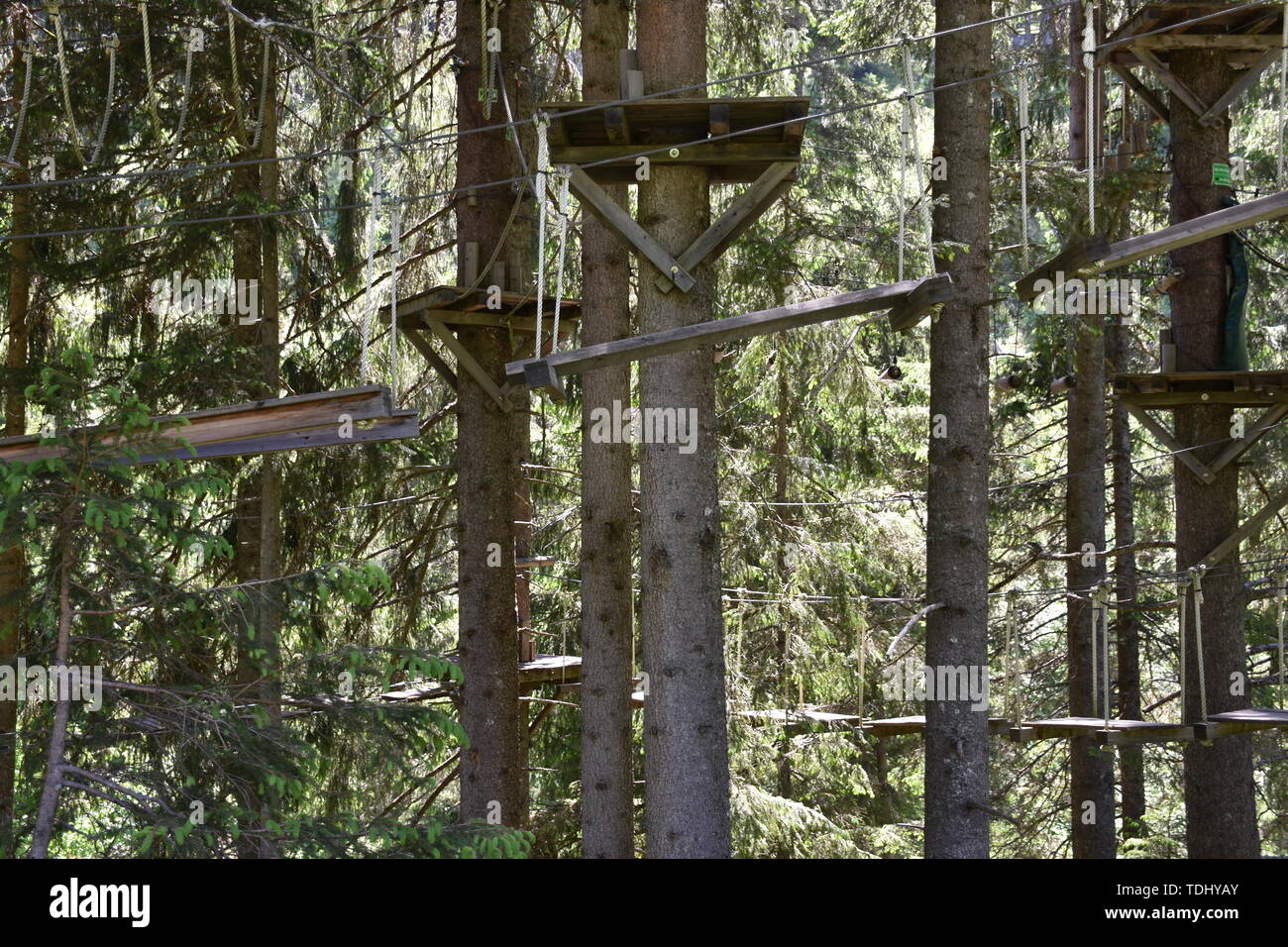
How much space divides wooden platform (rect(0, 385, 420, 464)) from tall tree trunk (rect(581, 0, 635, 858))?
3254 mm

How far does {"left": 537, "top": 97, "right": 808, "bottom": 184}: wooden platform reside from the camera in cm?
559

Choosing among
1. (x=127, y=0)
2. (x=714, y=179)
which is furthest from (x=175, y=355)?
(x=714, y=179)

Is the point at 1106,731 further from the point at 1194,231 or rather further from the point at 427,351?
the point at 427,351

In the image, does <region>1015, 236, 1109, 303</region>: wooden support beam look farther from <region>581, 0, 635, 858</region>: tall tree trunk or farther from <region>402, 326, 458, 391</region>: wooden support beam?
<region>402, 326, 458, 391</region>: wooden support beam

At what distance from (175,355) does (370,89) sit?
272 centimetres

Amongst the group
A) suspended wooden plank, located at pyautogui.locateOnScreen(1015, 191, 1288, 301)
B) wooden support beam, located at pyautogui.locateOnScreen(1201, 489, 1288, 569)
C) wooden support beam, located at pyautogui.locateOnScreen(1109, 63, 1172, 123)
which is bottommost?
wooden support beam, located at pyautogui.locateOnScreen(1201, 489, 1288, 569)

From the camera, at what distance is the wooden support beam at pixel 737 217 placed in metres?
5.85

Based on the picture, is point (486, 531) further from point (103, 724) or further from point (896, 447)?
point (896, 447)

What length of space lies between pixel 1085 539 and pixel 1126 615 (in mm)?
1680

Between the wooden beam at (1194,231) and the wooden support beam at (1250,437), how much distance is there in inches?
111

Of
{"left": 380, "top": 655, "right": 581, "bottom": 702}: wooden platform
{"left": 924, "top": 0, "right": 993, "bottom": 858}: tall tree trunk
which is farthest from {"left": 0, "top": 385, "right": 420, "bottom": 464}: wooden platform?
{"left": 380, "top": 655, "right": 581, "bottom": 702}: wooden platform

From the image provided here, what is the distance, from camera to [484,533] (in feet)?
28.2

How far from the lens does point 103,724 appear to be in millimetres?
4562

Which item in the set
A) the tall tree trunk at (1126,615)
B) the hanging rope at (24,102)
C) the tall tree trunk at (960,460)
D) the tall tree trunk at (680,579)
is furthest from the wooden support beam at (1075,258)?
the tall tree trunk at (1126,615)
